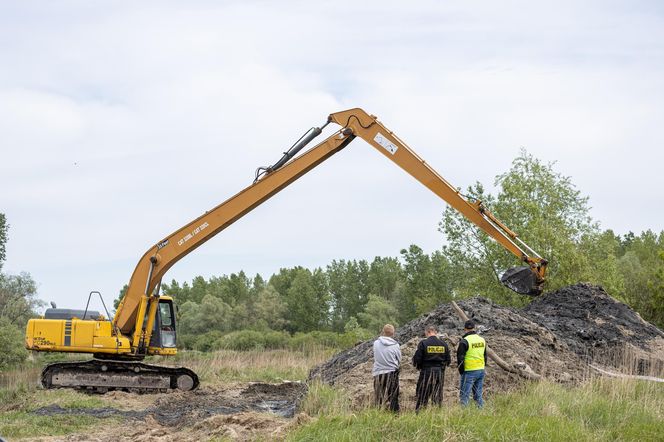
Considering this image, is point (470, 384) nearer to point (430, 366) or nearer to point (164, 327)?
point (430, 366)

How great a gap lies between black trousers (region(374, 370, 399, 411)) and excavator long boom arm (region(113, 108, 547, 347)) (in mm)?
4982

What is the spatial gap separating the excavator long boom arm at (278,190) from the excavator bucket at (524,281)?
2 cm

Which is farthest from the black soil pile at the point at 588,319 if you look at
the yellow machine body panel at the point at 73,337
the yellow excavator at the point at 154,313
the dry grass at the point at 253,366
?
the yellow machine body panel at the point at 73,337

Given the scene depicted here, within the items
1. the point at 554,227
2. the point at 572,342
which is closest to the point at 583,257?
the point at 554,227

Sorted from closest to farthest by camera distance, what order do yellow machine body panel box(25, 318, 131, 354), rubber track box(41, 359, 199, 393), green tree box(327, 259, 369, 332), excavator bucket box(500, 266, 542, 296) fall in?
excavator bucket box(500, 266, 542, 296)
yellow machine body panel box(25, 318, 131, 354)
rubber track box(41, 359, 199, 393)
green tree box(327, 259, 369, 332)

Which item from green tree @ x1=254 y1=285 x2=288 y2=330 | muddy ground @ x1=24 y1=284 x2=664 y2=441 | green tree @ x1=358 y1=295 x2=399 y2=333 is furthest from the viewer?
green tree @ x1=254 y1=285 x2=288 y2=330

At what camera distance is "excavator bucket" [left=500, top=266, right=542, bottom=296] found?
17297mm

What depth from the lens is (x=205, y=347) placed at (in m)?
47.7

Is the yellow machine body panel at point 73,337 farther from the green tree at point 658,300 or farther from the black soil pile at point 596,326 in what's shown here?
the green tree at point 658,300

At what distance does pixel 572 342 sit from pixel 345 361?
523cm

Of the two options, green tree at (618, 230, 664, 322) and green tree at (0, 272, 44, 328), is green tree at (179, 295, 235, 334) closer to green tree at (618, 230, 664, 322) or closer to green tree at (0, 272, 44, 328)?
green tree at (0, 272, 44, 328)

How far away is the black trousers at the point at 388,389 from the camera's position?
1311 cm

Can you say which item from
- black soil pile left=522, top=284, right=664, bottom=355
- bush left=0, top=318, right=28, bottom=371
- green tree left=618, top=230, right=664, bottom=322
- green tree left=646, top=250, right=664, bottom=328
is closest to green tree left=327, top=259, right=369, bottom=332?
green tree left=618, top=230, right=664, bottom=322

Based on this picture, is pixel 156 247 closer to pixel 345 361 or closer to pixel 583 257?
pixel 345 361
